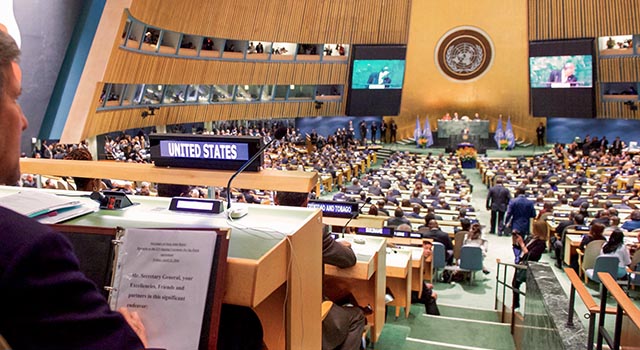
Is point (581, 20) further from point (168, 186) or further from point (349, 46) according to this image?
point (168, 186)

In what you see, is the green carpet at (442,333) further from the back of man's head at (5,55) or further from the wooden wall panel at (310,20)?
the wooden wall panel at (310,20)

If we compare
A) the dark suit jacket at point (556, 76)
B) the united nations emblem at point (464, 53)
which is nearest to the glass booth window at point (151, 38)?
the united nations emblem at point (464, 53)

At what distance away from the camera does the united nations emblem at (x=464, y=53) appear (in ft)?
86.3

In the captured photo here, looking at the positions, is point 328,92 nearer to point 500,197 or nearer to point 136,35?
point 136,35

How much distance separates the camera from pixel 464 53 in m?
26.5

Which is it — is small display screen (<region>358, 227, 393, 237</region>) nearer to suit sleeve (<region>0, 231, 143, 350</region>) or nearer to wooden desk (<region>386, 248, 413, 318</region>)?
wooden desk (<region>386, 248, 413, 318</region>)

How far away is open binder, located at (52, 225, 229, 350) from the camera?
1.44 m

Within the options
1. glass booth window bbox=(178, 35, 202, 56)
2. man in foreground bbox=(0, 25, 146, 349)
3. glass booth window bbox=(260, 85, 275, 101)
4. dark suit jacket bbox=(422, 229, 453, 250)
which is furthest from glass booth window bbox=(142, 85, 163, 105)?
man in foreground bbox=(0, 25, 146, 349)

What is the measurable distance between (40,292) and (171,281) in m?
0.60

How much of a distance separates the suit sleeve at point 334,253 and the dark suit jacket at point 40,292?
2142 millimetres

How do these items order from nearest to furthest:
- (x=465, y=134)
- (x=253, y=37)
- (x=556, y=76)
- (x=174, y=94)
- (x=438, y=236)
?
(x=438, y=236), (x=174, y=94), (x=253, y=37), (x=556, y=76), (x=465, y=134)

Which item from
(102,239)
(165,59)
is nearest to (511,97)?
(165,59)

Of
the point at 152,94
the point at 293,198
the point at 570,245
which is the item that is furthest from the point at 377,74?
the point at 293,198

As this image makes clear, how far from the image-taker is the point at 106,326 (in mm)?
957
